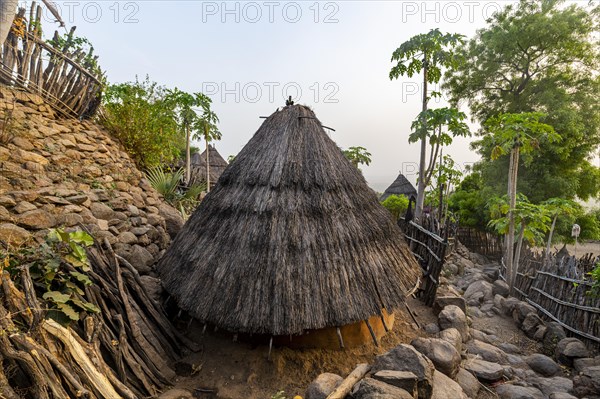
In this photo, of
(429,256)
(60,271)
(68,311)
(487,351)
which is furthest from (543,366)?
(60,271)

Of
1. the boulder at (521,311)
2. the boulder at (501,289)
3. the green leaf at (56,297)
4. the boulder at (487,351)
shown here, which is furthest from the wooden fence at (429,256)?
the green leaf at (56,297)

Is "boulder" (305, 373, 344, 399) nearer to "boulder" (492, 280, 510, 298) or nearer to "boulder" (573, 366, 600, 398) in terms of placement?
"boulder" (573, 366, 600, 398)

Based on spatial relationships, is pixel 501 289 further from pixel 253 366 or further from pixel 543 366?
pixel 253 366

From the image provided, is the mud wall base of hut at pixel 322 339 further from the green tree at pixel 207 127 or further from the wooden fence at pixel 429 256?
the green tree at pixel 207 127

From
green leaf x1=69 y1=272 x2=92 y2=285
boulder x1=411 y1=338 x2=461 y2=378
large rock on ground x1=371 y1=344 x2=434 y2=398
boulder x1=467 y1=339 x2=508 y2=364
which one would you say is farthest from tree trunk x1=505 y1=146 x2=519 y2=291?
green leaf x1=69 y1=272 x2=92 y2=285

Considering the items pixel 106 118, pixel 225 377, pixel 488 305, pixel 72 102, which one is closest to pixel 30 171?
pixel 72 102

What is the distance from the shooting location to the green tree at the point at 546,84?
557 inches

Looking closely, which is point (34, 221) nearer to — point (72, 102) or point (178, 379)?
point (178, 379)

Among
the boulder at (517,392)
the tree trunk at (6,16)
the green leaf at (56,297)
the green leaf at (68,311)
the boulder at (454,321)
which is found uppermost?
the tree trunk at (6,16)

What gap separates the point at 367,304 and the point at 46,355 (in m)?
3.16

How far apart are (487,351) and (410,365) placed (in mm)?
2704

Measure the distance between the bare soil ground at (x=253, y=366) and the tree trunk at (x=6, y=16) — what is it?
5.65 metres

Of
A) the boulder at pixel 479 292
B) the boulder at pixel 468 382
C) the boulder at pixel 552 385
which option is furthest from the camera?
the boulder at pixel 479 292

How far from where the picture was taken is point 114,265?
143 inches
